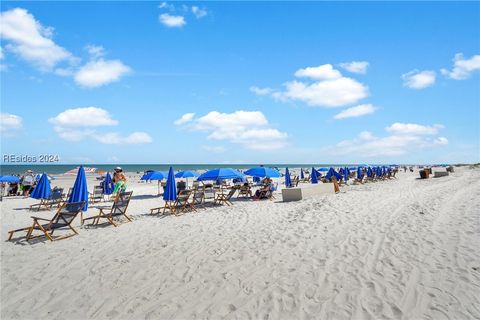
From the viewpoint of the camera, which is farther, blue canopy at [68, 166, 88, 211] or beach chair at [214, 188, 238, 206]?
beach chair at [214, 188, 238, 206]

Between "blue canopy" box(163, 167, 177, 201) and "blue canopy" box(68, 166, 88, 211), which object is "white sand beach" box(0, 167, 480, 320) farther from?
"blue canopy" box(163, 167, 177, 201)

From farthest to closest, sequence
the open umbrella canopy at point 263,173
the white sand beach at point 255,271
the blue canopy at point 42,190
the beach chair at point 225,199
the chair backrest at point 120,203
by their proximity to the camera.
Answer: the open umbrella canopy at point 263,173 → the beach chair at point 225,199 → the blue canopy at point 42,190 → the chair backrest at point 120,203 → the white sand beach at point 255,271

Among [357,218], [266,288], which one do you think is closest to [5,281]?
[266,288]

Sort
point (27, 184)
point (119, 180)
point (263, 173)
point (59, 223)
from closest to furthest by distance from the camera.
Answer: point (59, 223) → point (119, 180) → point (263, 173) → point (27, 184)

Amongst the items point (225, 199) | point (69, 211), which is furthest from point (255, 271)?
point (225, 199)

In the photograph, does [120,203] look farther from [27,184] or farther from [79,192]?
[27,184]

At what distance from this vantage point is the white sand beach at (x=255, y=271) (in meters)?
3.33

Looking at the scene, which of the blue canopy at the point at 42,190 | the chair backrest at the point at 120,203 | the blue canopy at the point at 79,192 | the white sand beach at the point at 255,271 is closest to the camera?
the white sand beach at the point at 255,271

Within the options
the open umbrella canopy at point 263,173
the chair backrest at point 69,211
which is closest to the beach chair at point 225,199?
the open umbrella canopy at point 263,173

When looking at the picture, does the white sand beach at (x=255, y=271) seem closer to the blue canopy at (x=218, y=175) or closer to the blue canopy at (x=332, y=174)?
the blue canopy at (x=218, y=175)

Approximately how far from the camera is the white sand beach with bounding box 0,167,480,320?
3332 mm

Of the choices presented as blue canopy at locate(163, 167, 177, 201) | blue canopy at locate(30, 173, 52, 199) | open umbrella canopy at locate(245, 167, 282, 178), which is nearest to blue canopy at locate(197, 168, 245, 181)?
open umbrella canopy at locate(245, 167, 282, 178)

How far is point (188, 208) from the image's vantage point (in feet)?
34.3

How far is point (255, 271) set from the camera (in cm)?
433
